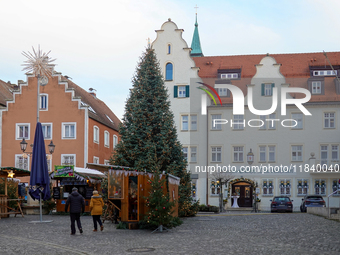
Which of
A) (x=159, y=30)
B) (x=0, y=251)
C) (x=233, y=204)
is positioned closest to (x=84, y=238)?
(x=0, y=251)

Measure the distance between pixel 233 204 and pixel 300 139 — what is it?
26.7 ft

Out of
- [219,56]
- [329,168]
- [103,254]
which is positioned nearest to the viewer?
[103,254]

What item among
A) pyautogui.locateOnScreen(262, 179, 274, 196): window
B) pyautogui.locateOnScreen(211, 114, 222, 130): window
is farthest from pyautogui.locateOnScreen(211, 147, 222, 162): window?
pyautogui.locateOnScreen(262, 179, 274, 196): window

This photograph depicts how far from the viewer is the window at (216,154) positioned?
46250mm

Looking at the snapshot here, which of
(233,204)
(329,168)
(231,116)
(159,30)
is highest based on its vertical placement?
(159,30)

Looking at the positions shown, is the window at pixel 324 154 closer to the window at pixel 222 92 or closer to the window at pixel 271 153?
the window at pixel 271 153

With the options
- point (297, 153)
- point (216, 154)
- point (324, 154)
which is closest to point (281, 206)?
point (297, 153)

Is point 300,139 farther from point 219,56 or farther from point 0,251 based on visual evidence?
point 0,251

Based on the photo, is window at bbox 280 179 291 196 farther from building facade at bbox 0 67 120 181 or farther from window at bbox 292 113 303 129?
building facade at bbox 0 67 120 181

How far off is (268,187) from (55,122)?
19.5m

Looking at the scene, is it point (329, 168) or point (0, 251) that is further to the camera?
point (329, 168)

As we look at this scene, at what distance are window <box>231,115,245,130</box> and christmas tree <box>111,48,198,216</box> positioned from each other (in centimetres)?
2028

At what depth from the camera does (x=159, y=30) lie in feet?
157

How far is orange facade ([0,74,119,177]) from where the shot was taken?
45.2 meters
